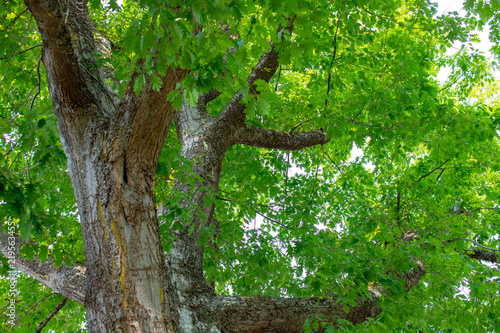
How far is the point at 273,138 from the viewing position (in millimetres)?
4289

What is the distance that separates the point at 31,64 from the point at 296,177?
4.65 metres

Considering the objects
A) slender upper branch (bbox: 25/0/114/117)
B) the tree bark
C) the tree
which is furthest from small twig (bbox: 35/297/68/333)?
slender upper branch (bbox: 25/0/114/117)

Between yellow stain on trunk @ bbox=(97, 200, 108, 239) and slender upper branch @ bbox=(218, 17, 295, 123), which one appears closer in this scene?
yellow stain on trunk @ bbox=(97, 200, 108, 239)

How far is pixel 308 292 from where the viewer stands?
3609mm

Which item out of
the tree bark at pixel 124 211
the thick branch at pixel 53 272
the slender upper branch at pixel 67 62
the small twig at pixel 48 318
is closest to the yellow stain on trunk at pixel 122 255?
the tree bark at pixel 124 211

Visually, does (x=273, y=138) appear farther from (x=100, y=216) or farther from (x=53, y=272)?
(x=53, y=272)

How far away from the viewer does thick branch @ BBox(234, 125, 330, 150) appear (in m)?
4.02

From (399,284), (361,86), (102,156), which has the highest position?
(361,86)

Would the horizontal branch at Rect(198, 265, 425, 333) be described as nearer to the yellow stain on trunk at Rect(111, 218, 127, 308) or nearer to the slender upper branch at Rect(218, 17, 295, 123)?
the yellow stain on trunk at Rect(111, 218, 127, 308)

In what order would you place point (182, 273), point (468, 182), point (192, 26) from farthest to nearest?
point (468, 182) < point (182, 273) < point (192, 26)

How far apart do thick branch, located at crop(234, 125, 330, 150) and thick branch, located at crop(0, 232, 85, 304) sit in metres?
2.20

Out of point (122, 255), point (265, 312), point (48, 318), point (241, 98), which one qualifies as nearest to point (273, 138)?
point (241, 98)

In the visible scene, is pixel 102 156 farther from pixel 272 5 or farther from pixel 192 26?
pixel 272 5

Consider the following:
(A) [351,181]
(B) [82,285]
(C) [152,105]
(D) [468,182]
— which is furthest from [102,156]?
(D) [468,182]
